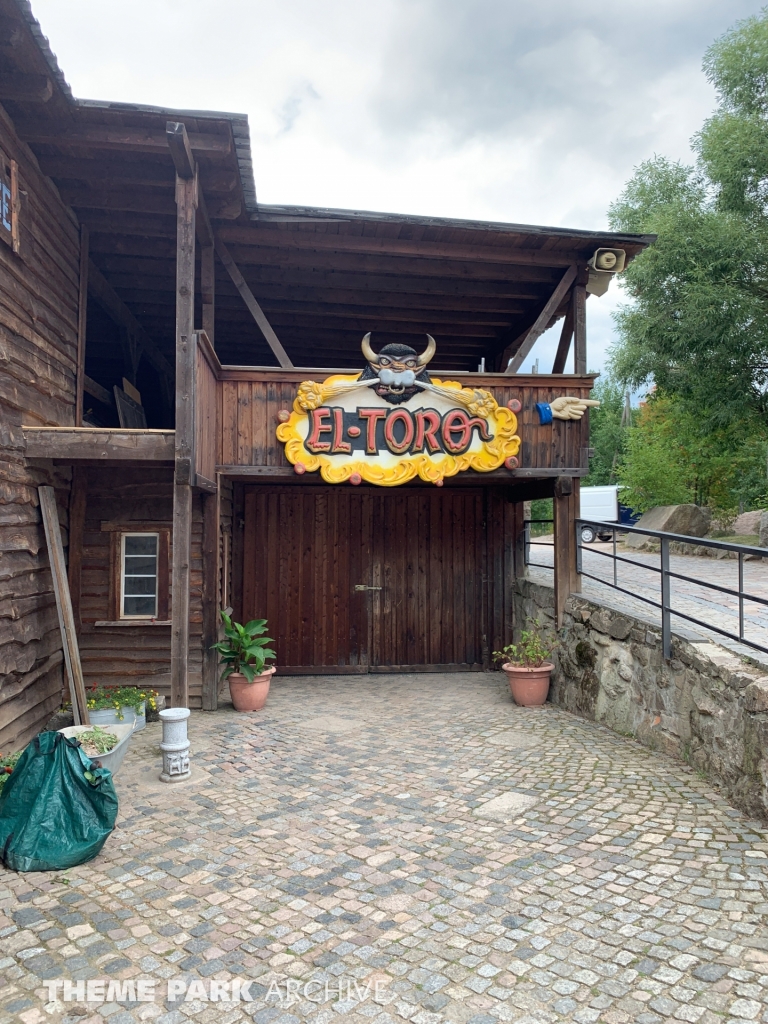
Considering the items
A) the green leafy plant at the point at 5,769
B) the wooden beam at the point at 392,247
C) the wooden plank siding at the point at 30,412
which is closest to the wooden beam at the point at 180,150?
the wooden plank siding at the point at 30,412

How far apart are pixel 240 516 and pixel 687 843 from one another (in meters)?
6.71

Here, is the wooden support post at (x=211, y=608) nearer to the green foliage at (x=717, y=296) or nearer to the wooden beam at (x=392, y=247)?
the wooden beam at (x=392, y=247)

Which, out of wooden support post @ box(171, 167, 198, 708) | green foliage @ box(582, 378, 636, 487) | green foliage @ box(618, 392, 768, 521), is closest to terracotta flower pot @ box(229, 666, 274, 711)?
wooden support post @ box(171, 167, 198, 708)

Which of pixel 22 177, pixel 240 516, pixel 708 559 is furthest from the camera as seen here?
pixel 708 559

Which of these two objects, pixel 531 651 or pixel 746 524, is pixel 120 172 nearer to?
pixel 531 651

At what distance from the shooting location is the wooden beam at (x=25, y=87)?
16.8ft

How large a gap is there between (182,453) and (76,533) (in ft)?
7.55

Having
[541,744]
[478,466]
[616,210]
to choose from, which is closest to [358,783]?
[541,744]

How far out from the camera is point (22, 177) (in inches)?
223

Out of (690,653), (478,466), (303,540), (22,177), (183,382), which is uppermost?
(22,177)

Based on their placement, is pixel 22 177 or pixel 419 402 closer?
pixel 22 177

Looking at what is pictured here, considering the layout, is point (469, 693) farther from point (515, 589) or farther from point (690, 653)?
point (690, 653)

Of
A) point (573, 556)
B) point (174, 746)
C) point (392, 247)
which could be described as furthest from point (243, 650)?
point (392, 247)

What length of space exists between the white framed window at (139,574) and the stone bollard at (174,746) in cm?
270
